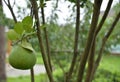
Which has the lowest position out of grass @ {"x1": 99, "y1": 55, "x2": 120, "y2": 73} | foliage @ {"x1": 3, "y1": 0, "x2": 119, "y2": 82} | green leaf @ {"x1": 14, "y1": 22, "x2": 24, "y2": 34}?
grass @ {"x1": 99, "y1": 55, "x2": 120, "y2": 73}

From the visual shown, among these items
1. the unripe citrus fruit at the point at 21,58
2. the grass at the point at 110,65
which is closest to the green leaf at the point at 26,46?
the unripe citrus fruit at the point at 21,58

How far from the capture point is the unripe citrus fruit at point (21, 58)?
66 centimetres

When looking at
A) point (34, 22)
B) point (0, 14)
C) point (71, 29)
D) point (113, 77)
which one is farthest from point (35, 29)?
point (113, 77)

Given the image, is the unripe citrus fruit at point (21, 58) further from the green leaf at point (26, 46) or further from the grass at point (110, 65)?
the grass at point (110, 65)

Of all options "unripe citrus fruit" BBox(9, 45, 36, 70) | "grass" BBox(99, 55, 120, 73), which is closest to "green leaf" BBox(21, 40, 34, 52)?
"unripe citrus fruit" BBox(9, 45, 36, 70)

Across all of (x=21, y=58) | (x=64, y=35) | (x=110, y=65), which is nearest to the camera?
(x=21, y=58)

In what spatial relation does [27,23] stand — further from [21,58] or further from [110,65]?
[110,65]

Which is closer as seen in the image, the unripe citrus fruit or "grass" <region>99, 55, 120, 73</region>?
the unripe citrus fruit

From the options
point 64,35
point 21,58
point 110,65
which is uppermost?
point 21,58

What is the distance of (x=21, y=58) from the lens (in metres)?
0.66

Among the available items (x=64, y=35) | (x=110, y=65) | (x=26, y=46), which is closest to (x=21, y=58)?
(x=26, y=46)

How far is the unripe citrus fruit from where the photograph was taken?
66cm

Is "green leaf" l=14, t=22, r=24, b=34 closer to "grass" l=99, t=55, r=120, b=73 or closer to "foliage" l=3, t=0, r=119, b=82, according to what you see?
"foliage" l=3, t=0, r=119, b=82

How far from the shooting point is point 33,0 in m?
0.74
